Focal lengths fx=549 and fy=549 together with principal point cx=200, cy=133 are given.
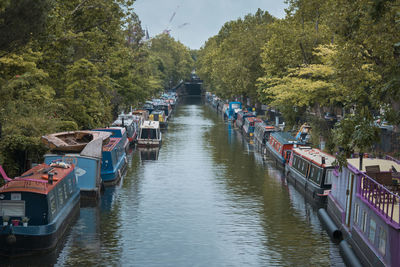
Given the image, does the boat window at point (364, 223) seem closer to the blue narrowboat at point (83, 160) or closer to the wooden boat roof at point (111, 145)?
the blue narrowboat at point (83, 160)

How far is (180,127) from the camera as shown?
86.8 metres

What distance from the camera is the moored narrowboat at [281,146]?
156ft

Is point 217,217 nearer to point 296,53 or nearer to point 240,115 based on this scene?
point 296,53

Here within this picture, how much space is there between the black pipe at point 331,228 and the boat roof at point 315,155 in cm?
496

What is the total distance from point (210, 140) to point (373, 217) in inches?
1969

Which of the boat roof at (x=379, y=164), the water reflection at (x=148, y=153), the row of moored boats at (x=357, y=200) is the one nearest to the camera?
the row of moored boats at (x=357, y=200)

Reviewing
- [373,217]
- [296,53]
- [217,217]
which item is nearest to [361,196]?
[373,217]

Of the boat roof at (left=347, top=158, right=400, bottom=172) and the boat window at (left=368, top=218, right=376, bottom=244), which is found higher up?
the boat roof at (left=347, top=158, right=400, bottom=172)

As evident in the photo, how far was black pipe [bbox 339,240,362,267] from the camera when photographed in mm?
22487

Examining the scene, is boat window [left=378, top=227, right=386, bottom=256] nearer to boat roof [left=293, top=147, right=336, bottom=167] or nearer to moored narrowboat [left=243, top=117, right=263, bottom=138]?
boat roof [left=293, top=147, right=336, bottom=167]

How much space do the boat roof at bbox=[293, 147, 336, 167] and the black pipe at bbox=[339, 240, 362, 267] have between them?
1031cm

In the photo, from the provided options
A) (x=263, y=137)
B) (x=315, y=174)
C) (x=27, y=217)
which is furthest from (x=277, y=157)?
(x=27, y=217)

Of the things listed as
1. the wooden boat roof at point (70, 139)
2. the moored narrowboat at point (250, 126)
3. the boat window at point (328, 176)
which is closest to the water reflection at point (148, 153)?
the wooden boat roof at point (70, 139)

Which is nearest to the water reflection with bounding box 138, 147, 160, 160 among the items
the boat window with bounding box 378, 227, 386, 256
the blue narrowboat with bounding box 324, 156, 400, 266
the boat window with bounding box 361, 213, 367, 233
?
the blue narrowboat with bounding box 324, 156, 400, 266
